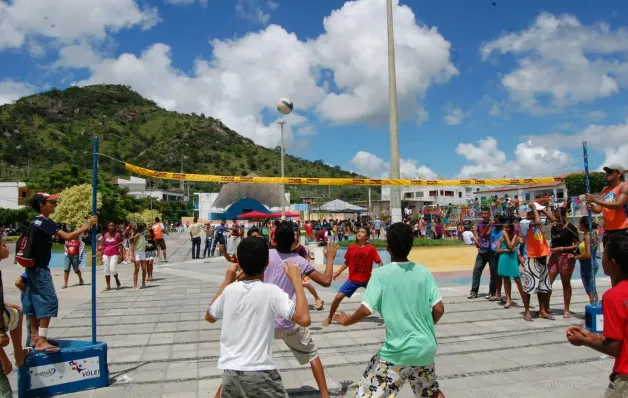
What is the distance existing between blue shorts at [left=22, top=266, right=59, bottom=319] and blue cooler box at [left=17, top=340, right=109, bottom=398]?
38cm

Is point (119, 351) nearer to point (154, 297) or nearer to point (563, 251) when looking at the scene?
point (154, 297)

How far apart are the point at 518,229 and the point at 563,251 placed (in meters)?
1.07

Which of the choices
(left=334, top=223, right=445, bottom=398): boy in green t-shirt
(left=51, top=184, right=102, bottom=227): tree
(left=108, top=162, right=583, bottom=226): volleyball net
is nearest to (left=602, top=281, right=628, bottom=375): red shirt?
(left=334, top=223, right=445, bottom=398): boy in green t-shirt

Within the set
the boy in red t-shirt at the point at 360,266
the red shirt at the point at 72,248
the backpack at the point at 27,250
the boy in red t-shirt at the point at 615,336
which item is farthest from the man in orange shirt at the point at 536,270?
the red shirt at the point at 72,248

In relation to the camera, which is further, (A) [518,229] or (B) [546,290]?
(A) [518,229]

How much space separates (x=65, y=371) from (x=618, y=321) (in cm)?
450

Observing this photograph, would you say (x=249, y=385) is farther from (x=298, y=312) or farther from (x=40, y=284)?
(x=40, y=284)

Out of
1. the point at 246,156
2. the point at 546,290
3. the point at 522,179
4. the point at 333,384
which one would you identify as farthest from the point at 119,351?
the point at 246,156

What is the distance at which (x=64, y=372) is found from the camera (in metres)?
4.54

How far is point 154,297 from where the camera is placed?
10.8 meters

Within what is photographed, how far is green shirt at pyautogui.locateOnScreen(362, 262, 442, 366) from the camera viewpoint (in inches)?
123

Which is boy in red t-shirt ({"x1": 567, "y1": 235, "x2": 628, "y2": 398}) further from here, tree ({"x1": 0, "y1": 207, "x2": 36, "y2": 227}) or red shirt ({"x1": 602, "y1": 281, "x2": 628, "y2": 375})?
tree ({"x1": 0, "y1": 207, "x2": 36, "y2": 227})

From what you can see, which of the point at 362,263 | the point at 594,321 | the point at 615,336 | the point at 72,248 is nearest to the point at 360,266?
the point at 362,263

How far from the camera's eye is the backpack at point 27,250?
15.0 feet
